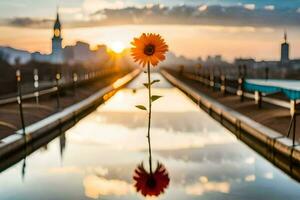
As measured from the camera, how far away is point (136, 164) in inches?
475

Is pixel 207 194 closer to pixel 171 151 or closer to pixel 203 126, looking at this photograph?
pixel 171 151

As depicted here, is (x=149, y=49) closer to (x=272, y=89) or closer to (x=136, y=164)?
(x=136, y=164)

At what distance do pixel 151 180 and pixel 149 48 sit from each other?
3.56 metres

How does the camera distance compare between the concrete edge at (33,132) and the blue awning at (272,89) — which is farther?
the blue awning at (272,89)

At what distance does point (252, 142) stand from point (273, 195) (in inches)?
263

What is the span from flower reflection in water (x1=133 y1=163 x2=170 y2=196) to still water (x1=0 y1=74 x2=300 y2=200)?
0.43ft

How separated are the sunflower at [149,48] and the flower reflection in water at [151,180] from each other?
7.98 feet

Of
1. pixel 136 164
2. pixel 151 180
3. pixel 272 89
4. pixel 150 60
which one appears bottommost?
pixel 272 89

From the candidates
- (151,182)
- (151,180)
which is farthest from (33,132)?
(151,182)

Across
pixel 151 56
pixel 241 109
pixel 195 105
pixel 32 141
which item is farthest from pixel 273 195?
pixel 195 105

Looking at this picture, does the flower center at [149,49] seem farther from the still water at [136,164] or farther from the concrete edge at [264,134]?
the concrete edge at [264,134]

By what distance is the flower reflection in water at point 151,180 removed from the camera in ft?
30.8

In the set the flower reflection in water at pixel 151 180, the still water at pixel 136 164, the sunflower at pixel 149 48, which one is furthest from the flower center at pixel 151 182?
the sunflower at pixel 149 48

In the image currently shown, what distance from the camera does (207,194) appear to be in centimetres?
911
